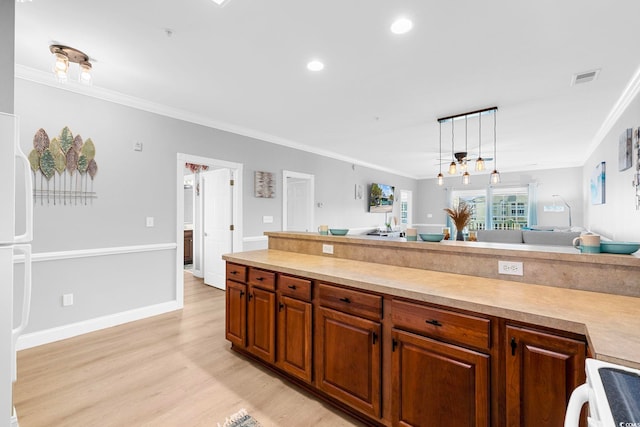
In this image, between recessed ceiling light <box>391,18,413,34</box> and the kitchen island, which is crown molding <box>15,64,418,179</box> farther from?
recessed ceiling light <box>391,18,413,34</box>

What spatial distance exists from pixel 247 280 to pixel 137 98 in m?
2.57

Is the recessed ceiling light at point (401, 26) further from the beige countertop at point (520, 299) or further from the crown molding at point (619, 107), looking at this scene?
the crown molding at point (619, 107)

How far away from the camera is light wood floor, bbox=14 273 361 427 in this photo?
1.84m

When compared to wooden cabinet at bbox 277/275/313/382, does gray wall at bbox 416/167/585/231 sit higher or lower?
higher

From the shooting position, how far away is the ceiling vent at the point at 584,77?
264 centimetres

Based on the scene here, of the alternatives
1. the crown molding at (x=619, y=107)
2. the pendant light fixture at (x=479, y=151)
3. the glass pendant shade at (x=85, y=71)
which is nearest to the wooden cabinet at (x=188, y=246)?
the glass pendant shade at (x=85, y=71)

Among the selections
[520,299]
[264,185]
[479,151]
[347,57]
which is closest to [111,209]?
[264,185]

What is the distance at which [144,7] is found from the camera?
6.12ft

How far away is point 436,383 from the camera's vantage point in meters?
1.43

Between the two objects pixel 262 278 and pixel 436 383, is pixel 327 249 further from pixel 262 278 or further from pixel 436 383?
pixel 436 383

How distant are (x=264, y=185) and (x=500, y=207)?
7127 millimetres

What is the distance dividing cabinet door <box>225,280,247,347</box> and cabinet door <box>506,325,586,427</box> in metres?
1.89

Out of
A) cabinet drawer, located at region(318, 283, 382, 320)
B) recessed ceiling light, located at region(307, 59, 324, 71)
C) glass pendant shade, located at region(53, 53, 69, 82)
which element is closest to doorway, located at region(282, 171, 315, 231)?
recessed ceiling light, located at region(307, 59, 324, 71)

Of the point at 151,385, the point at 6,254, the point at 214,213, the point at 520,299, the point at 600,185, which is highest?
the point at 600,185
